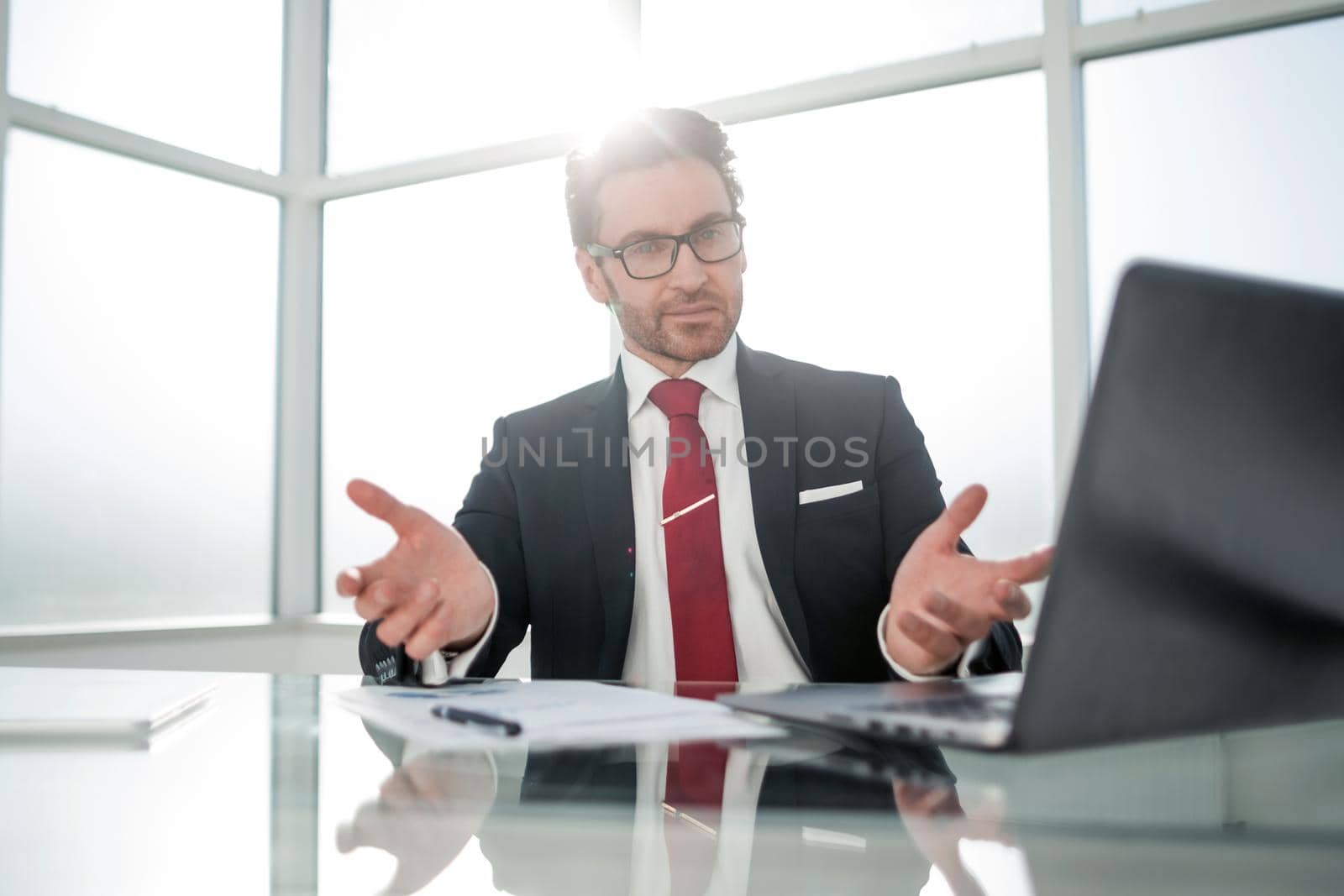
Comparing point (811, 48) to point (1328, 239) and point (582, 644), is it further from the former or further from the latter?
point (582, 644)

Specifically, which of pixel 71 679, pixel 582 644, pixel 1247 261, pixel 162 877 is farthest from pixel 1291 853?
pixel 1247 261

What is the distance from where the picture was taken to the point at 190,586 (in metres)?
4.35

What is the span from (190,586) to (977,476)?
3263mm

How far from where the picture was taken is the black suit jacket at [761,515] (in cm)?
180

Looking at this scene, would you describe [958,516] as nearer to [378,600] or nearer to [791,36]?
[378,600]

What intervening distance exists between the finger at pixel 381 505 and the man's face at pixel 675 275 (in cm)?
96

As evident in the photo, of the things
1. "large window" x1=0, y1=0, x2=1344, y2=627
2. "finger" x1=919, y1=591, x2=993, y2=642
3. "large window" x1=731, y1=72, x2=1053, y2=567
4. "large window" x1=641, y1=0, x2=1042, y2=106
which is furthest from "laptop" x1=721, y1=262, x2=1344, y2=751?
"large window" x1=641, y1=0, x2=1042, y2=106

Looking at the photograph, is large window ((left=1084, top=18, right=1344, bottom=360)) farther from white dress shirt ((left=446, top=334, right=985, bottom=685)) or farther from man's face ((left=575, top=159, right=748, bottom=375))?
white dress shirt ((left=446, top=334, right=985, bottom=685))

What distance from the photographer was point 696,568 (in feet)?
5.81

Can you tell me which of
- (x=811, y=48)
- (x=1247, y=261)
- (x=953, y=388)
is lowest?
(x=953, y=388)

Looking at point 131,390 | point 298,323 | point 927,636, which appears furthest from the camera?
point 298,323

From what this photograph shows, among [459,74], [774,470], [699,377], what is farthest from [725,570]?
[459,74]

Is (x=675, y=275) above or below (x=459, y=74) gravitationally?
below

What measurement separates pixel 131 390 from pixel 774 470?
3270 mm
